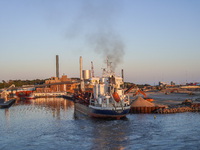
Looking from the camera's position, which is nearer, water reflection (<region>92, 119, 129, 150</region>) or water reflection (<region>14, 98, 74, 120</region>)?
water reflection (<region>92, 119, 129, 150</region>)

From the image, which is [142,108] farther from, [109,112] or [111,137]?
[111,137]

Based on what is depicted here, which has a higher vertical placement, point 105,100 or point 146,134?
point 105,100

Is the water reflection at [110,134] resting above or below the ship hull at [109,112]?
below

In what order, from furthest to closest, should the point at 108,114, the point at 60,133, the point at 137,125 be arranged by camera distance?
1. the point at 108,114
2. the point at 137,125
3. the point at 60,133

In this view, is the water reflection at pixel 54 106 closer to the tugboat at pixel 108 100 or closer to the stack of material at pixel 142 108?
the tugboat at pixel 108 100

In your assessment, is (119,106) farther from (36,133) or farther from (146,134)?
(36,133)

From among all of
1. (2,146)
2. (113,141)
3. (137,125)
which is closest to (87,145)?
(113,141)

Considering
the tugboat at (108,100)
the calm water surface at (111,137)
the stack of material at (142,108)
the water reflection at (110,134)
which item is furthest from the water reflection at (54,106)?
the stack of material at (142,108)

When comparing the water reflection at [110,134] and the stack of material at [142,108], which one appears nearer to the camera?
the water reflection at [110,134]

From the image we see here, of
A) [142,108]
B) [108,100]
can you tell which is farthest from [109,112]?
[142,108]

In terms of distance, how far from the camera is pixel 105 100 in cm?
6194

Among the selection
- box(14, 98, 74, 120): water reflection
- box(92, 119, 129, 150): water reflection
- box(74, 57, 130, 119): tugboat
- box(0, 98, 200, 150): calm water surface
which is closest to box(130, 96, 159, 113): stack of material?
box(74, 57, 130, 119): tugboat

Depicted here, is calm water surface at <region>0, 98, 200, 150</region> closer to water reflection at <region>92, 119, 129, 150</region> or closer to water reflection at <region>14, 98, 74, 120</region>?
water reflection at <region>92, 119, 129, 150</region>

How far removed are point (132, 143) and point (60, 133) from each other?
15.5 m
